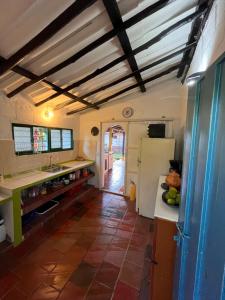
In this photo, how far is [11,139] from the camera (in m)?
2.59

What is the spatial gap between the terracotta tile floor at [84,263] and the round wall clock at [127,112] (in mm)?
2299

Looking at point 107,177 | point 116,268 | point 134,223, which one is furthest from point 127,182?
point 116,268

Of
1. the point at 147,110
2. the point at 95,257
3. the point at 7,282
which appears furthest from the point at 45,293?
the point at 147,110

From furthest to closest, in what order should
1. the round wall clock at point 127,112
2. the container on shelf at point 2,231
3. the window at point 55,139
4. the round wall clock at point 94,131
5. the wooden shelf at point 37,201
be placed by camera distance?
the round wall clock at point 94,131 < the round wall clock at point 127,112 < the window at point 55,139 < the wooden shelf at point 37,201 < the container on shelf at point 2,231

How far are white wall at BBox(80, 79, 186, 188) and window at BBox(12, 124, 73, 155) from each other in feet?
1.88

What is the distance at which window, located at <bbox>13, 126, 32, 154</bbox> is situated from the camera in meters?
2.71

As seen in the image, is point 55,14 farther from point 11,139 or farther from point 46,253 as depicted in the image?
point 46,253

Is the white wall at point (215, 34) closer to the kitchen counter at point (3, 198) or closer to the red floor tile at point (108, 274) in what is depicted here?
the red floor tile at point (108, 274)

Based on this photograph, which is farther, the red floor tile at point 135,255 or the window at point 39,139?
the window at point 39,139

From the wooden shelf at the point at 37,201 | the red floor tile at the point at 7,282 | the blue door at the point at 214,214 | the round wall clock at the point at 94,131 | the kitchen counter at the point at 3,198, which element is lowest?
the red floor tile at the point at 7,282

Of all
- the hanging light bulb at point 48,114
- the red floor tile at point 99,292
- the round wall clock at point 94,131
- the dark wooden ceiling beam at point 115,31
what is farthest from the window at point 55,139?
the red floor tile at point 99,292

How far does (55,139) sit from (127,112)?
1.82m

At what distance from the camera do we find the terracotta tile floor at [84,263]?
1580 mm

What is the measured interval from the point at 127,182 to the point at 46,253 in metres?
2.33
